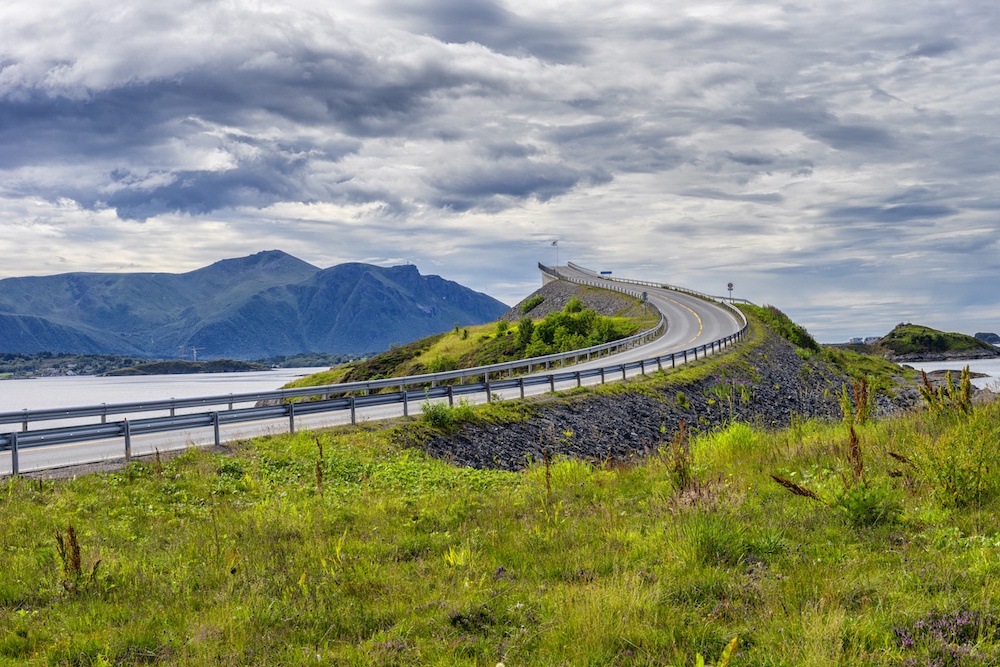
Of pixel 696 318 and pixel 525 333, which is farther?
pixel 696 318

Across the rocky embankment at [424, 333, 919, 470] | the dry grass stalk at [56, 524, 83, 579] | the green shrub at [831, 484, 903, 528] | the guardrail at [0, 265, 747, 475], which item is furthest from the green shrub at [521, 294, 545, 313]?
the dry grass stalk at [56, 524, 83, 579]

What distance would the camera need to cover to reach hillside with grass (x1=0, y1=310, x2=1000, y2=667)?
18.0 feet

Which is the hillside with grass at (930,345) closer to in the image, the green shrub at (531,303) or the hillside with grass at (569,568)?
the green shrub at (531,303)

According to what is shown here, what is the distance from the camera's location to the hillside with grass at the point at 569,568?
550 centimetres

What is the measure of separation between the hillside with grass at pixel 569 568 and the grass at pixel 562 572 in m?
0.03

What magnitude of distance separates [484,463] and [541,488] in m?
9.89

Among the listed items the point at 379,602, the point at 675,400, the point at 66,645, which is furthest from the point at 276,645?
the point at 675,400

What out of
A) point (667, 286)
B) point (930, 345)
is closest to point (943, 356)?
point (930, 345)

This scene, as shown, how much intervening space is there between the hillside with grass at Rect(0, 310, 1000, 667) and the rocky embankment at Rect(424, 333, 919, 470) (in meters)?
3.45

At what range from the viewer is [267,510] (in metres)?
11.4

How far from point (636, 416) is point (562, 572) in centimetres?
2392

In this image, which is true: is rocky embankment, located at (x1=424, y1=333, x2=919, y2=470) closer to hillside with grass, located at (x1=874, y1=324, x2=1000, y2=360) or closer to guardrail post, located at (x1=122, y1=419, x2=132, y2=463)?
guardrail post, located at (x1=122, y1=419, x2=132, y2=463)

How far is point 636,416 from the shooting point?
30.6m

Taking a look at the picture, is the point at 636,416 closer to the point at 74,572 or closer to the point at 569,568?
the point at 569,568
